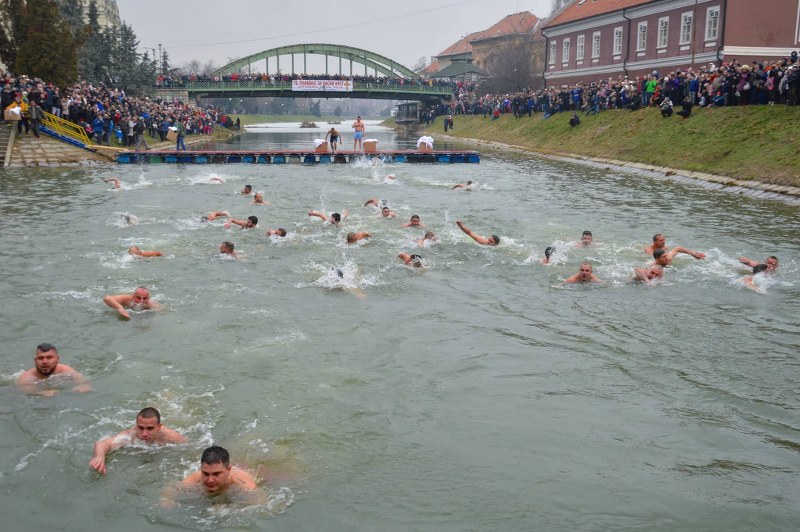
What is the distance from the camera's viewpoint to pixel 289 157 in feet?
125

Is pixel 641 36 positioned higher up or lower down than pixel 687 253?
higher up

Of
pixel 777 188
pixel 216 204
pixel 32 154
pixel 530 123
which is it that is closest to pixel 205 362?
pixel 216 204

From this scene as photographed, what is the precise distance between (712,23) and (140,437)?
134ft

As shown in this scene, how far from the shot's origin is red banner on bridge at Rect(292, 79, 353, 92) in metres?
76.5

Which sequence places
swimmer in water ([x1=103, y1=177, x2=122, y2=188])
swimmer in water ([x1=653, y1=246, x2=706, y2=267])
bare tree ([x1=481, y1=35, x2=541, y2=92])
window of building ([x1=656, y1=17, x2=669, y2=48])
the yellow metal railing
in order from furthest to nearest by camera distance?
bare tree ([x1=481, y1=35, x2=541, y2=92]) < window of building ([x1=656, y1=17, x2=669, y2=48]) < the yellow metal railing < swimmer in water ([x1=103, y1=177, x2=122, y2=188]) < swimmer in water ([x1=653, y1=246, x2=706, y2=267])

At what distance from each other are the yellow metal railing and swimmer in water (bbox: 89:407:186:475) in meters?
29.1

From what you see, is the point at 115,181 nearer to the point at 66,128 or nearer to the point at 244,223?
the point at 244,223

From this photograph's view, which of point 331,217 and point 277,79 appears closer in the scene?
point 331,217

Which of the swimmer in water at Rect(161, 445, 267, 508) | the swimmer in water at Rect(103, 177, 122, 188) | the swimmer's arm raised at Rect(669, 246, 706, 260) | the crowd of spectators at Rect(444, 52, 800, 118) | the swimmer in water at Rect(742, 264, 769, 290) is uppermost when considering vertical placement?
the crowd of spectators at Rect(444, 52, 800, 118)

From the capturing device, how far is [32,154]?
3119 centimetres

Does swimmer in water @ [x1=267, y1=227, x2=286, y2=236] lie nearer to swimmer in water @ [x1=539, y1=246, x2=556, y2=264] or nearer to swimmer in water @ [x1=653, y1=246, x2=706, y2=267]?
swimmer in water @ [x1=539, y1=246, x2=556, y2=264]

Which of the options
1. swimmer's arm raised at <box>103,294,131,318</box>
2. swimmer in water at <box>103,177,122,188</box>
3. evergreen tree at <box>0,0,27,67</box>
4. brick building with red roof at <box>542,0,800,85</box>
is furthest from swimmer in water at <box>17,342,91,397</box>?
brick building with red roof at <box>542,0,800,85</box>

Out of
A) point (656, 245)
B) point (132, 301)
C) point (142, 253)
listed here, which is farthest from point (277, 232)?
point (656, 245)

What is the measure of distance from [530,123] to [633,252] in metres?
33.4
